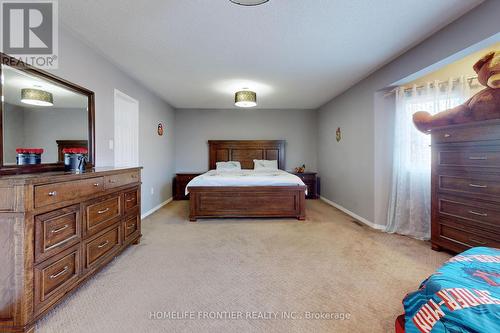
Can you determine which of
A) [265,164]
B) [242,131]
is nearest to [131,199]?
[265,164]

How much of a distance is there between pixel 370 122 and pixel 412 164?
902 mm

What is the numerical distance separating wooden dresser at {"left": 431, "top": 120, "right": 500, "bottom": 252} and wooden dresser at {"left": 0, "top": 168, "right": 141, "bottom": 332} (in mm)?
3516

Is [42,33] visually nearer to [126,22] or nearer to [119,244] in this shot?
[126,22]

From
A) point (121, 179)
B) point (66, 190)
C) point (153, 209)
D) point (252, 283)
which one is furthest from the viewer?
point (153, 209)

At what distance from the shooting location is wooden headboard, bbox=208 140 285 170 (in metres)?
6.14

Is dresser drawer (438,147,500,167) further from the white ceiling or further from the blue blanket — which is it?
the blue blanket

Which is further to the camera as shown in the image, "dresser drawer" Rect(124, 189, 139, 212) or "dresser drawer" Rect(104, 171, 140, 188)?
"dresser drawer" Rect(124, 189, 139, 212)

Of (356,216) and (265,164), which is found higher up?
(265,164)

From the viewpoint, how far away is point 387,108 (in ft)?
11.3

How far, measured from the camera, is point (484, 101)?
2.13 meters

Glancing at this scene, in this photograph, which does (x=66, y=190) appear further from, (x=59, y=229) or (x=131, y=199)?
(x=131, y=199)

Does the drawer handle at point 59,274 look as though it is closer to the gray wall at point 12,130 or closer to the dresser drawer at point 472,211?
the gray wall at point 12,130

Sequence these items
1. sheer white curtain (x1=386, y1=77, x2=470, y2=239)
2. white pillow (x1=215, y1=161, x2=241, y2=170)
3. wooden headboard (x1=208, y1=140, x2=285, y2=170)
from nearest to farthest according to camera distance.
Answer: sheer white curtain (x1=386, y1=77, x2=470, y2=239) → white pillow (x1=215, y1=161, x2=241, y2=170) → wooden headboard (x1=208, y1=140, x2=285, y2=170)

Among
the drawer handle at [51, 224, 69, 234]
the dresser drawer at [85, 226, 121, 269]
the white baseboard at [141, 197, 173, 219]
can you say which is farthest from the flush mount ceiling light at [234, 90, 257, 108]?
the drawer handle at [51, 224, 69, 234]
